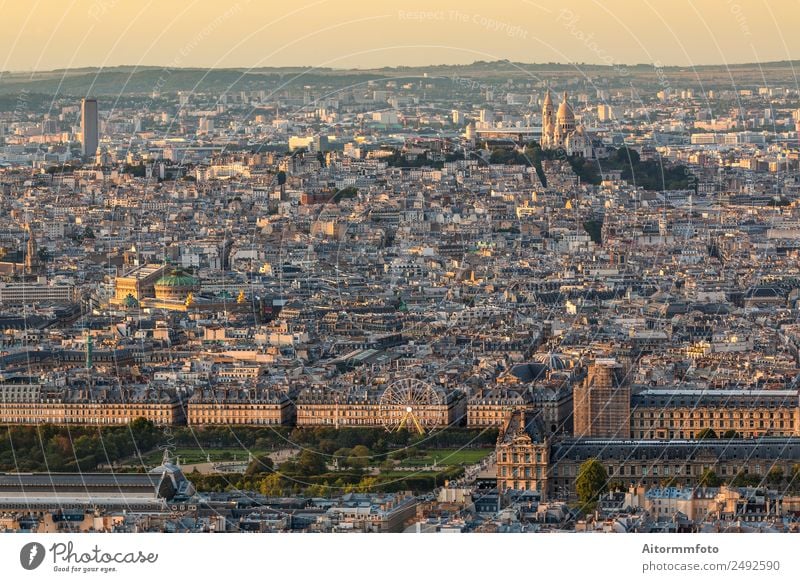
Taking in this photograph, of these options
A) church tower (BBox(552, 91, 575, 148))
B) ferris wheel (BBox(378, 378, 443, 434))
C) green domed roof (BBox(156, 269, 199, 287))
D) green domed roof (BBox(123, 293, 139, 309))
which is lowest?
green domed roof (BBox(123, 293, 139, 309))

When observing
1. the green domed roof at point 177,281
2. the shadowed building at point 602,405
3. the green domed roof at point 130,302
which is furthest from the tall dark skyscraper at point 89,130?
the shadowed building at point 602,405

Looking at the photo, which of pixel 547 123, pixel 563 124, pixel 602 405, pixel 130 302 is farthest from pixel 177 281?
pixel 547 123

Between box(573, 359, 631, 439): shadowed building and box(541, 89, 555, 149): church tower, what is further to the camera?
box(541, 89, 555, 149): church tower

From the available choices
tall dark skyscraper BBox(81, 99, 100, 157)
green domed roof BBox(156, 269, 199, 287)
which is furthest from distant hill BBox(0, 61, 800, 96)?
green domed roof BBox(156, 269, 199, 287)

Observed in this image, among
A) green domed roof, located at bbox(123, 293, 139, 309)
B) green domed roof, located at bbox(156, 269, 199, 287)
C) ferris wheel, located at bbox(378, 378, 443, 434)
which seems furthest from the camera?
green domed roof, located at bbox(156, 269, 199, 287)

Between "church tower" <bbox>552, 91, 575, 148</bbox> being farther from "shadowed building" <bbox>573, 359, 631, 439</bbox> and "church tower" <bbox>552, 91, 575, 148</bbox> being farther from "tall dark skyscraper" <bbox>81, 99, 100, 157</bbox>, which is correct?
"shadowed building" <bbox>573, 359, 631, 439</bbox>

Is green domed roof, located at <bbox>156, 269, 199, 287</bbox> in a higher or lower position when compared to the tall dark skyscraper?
lower

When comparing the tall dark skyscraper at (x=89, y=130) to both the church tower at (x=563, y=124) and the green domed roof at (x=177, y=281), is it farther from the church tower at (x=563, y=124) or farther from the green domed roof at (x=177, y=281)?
the green domed roof at (x=177, y=281)
